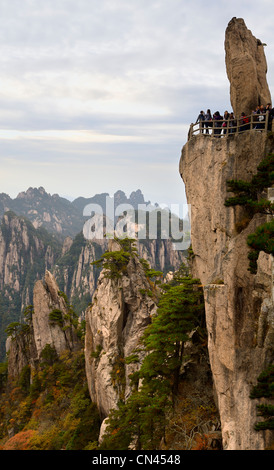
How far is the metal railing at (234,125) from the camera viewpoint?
59.4 feet

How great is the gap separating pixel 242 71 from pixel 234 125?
373cm

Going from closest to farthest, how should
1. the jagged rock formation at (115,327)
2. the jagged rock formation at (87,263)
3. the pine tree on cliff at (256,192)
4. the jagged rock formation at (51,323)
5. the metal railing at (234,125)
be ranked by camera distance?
the pine tree on cliff at (256,192)
the metal railing at (234,125)
the jagged rock formation at (115,327)
the jagged rock formation at (51,323)
the jagged rock formation at (87,263)

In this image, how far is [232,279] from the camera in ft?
52.6

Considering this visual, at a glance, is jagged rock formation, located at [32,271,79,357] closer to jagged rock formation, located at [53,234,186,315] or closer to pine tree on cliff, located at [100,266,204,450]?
pine tree on cliff, located at [100,266,204,450]

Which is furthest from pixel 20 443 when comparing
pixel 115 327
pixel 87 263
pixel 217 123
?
pixel 87 263

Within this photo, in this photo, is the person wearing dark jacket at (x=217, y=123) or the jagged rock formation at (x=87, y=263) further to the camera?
the jagged rock formation at (x=87, y=263)

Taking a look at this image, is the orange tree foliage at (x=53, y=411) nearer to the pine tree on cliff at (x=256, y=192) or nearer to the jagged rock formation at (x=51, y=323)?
the jagged rock formation at (x=51, y=323)

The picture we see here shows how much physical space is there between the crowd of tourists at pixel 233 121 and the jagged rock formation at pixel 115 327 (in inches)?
823

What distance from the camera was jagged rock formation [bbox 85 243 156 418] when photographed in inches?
1352

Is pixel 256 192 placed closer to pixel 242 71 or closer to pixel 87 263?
pixel 242 71

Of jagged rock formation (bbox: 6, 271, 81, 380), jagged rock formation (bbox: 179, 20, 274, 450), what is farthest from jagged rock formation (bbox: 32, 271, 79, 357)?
jagged rock formation (bbox: 179, 20, 274, 450)

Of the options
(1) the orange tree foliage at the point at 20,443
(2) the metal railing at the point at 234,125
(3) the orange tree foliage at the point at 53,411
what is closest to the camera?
(2) the metal railing at the point at 234,125

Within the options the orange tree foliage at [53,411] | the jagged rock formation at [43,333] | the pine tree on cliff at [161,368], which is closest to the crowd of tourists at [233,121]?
the pine tree on cliff at [161,368]

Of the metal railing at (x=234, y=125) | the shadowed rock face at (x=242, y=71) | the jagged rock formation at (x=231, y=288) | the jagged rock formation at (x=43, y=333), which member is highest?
the shadowed rock face at (x=242, y=71)
